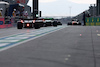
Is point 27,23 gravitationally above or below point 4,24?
above

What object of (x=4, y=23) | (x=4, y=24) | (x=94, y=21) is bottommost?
(x=4, y=24)

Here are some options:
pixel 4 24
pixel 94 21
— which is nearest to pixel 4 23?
pixel 4 24

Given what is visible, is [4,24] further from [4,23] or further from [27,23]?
[27,23]

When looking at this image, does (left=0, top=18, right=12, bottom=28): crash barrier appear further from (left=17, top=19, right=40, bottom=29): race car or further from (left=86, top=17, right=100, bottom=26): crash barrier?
(left=86, top=17, right=100, bottom=26): crash barrier

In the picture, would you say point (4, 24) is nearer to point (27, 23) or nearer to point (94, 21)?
point (27, 23)

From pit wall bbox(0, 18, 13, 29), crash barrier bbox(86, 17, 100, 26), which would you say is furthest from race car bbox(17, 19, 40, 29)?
crash barrier bbox(86, 17, 100, 26)

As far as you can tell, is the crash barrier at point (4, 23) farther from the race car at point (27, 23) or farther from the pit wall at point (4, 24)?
the race car at point (27, 23)

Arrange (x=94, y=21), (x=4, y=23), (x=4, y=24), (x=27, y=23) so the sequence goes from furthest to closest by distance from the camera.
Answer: (x=94, y=21) → (x=4, y=24) → (x=4, y=23) → (x=27, y=23)

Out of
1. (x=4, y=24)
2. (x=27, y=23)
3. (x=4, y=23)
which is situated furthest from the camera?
(x=4, y=24)

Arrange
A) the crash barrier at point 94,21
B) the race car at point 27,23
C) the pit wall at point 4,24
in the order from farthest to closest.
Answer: the crash barrier at point 94,21, the pit wall at point 4,24, the race car at point 27,23

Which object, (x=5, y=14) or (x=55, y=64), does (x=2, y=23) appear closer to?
(x=5, y=14)

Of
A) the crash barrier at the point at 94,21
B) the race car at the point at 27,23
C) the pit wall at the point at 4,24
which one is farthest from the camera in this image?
the crash barrier at the point at 94,21

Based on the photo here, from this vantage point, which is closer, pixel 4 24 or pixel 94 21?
pixel 4 24

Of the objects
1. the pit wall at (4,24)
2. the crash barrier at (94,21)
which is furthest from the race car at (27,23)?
the crash barrier at (94,21)
